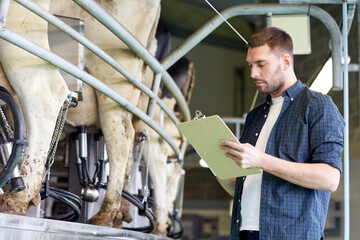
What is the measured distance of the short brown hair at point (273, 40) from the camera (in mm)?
2529

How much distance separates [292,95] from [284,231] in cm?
51

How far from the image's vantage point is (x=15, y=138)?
3.08 m

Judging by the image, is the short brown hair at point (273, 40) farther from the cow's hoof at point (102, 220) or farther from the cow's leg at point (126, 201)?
the cow's leg at point (126, 201)

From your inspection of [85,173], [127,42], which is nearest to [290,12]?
[127,42]

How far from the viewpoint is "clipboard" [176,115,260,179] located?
2.31m

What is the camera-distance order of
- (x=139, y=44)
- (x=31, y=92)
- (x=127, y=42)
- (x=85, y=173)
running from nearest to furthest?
(x=31, y=92)
(x=127, y=42)
(x=139, y=44)
(x=85, y=173)

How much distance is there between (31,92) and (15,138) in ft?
1.23

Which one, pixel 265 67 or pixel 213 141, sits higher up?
pixel 265 67

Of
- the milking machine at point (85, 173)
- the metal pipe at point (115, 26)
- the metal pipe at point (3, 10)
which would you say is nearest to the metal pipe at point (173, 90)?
the metal pipe at point (115, 26)

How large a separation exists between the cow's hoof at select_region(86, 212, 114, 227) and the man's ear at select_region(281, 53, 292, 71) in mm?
2173

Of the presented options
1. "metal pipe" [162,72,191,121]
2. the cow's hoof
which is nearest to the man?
the cow's hoof

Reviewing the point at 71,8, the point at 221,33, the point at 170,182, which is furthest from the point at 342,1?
the point at 221,33

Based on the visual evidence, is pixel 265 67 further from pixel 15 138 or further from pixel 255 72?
pixel 15 138

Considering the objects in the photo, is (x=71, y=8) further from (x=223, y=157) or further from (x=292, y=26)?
(x=223, y=157)
